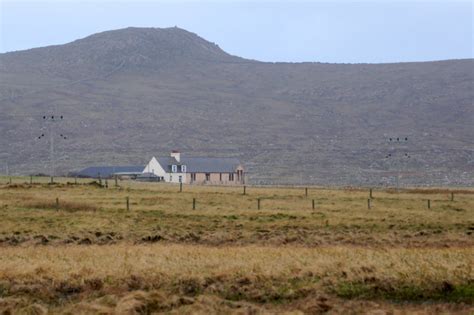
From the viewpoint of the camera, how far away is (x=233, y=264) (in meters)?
21.8

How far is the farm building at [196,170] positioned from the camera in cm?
11769

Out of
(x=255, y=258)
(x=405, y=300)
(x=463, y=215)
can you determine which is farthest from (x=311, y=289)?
(x=463, y=215)

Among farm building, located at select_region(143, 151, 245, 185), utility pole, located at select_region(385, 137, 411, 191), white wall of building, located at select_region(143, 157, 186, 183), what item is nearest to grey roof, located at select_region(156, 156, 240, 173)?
farm building, located at select_region(143, 151, 245, 185)

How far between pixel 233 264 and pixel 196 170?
320 ft

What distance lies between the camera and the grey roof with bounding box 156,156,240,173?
11877 cm

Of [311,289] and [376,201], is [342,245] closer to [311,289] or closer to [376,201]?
[311,289]

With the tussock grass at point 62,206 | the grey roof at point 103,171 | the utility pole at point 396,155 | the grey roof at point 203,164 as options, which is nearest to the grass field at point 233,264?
the tussock grass at point 62,206

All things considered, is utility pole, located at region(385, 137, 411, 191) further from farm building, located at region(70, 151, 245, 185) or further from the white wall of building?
the white wall of building

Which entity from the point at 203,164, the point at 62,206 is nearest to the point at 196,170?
the point at 203,164

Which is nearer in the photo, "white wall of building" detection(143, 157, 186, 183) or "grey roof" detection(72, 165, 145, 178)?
"white wall of building" detection(143, 157, 186, 183)

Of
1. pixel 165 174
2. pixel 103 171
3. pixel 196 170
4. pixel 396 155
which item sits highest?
pixel 396 155

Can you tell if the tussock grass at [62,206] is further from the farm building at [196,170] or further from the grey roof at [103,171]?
the grey roof at [103,171]

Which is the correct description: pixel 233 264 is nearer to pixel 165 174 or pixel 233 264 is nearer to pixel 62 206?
pixel 62 206

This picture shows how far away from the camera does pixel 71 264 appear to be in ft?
73.8
